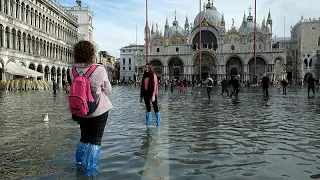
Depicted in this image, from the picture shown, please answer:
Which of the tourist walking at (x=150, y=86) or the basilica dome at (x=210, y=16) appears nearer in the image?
the tourist walking at (x=150, y=86)

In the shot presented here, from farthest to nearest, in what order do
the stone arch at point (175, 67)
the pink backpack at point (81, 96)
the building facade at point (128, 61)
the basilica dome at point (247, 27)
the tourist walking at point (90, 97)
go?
1. the building facade at point (128, 61)
2. the stone arch at point (175, 67)
3. the basilica dome at point (247, 27)
4. the tourist walking at point (90, 97)
5. the pink backpack at point (81, 96)

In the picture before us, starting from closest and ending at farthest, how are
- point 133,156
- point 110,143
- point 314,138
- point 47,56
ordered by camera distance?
1. point 133,156
2. point 110,143
3. point 314,138
4. point 47,56

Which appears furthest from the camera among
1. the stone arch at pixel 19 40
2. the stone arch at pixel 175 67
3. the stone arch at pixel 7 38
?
the stone arch at pixel 175 67

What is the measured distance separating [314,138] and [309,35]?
81.5m

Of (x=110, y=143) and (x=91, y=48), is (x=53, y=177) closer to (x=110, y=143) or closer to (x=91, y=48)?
(x=91, y=48)

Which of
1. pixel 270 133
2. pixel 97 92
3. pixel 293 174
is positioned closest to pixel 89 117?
pixel 97 92

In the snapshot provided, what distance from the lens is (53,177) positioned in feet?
13.7

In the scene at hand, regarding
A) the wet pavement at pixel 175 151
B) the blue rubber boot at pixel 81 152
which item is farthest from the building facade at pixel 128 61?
the blue rubber boot at pixel 81 152

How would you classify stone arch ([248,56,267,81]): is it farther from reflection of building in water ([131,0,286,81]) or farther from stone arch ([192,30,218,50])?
stone arch ([192,30,218,50])

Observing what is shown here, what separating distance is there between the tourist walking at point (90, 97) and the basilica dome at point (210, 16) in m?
76.5

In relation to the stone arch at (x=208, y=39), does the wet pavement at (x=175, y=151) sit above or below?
below

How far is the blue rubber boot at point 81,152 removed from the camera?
432 centimetres

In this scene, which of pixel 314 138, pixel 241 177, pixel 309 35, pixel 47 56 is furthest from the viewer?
pixel 309 35

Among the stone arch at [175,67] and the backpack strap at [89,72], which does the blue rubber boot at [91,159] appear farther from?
the stone arch at [175,67]
